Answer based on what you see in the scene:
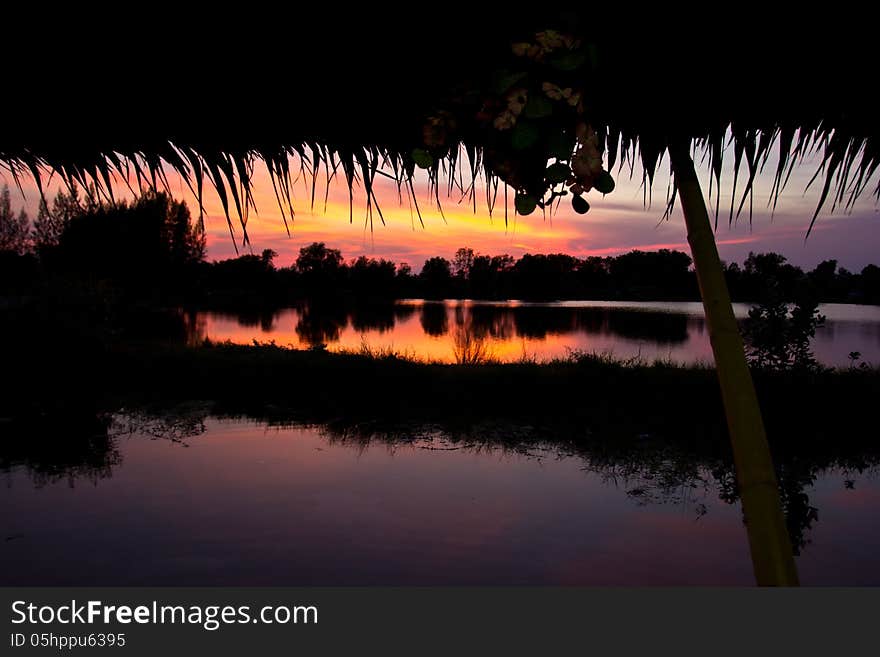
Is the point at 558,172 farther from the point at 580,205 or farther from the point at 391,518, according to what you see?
the point at 391,518

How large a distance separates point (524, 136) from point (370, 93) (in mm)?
859

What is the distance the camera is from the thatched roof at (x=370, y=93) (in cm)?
177

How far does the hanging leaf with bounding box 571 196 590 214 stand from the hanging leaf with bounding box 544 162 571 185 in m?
0.08

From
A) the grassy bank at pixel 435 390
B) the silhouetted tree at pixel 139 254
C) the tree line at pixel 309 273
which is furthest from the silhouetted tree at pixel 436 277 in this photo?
the grassy bank at pixel 435 390

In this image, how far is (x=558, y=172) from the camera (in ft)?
5.28

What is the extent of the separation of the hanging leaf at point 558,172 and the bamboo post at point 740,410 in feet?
1.65

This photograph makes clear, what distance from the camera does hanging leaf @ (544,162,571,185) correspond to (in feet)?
5.28

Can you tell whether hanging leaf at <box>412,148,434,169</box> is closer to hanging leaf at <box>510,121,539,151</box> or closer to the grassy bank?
hanging leaf at <box>510,121,539,151</box>

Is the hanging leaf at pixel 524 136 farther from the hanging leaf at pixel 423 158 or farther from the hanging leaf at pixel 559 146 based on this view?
the hanging leaf at pixel 423 158

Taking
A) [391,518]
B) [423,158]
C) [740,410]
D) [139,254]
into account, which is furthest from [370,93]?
[139,254]

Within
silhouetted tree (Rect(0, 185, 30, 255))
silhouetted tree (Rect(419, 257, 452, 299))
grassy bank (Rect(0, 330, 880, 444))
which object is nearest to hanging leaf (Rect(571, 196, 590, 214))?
grassy bank (Rect(0, 330, 880, 444))

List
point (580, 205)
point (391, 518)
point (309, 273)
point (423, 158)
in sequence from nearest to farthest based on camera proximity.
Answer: point (580, 205) → point (423, 158) → point (391, 518) → point (309, 273)

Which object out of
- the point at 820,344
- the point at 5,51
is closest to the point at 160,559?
the point at 5,51

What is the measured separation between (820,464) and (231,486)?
7.64 meters
